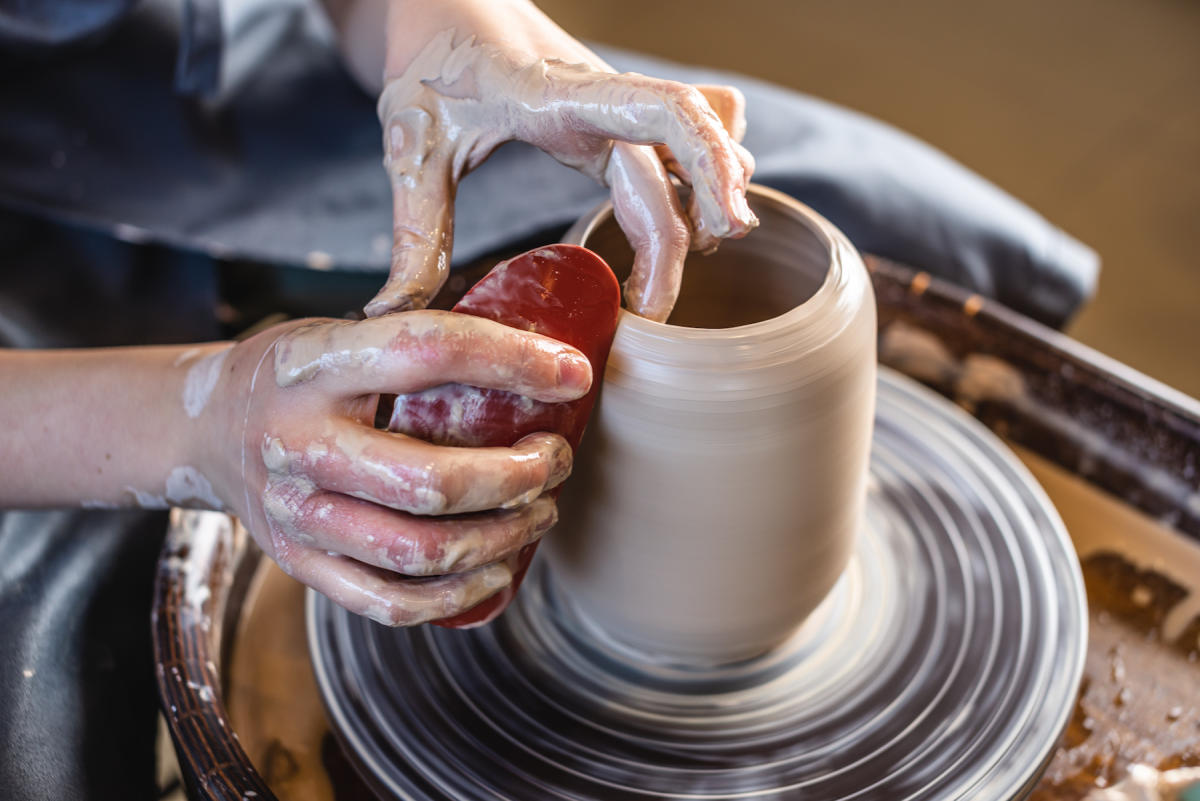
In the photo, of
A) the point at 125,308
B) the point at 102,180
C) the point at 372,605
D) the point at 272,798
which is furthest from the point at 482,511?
→ the point at 102,180

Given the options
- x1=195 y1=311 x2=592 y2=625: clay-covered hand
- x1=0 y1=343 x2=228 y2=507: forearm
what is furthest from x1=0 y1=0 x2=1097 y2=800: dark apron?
x1=195 y1=311 x2=592 y2=625: clay-covered hand

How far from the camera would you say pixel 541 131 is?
79 centimetres

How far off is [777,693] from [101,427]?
61cm

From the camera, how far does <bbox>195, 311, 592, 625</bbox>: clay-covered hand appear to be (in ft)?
2.04

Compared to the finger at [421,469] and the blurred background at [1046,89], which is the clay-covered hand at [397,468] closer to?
the finger at [421,469]

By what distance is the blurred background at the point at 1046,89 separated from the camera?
2.13 metres

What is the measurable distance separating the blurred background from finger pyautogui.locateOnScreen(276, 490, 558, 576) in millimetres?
1719

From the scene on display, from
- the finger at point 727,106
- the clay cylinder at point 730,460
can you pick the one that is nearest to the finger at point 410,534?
the clay cylinder at point 730,460

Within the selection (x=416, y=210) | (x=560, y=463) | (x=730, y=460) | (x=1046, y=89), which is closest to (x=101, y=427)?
(x=416, y=210)

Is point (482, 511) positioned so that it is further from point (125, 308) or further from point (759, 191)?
point (125, 308)

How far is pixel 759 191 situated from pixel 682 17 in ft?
7.40

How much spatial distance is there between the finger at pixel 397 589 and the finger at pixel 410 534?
13 mm

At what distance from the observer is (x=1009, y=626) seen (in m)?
0.88

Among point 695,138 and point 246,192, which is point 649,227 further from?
point 246,192
